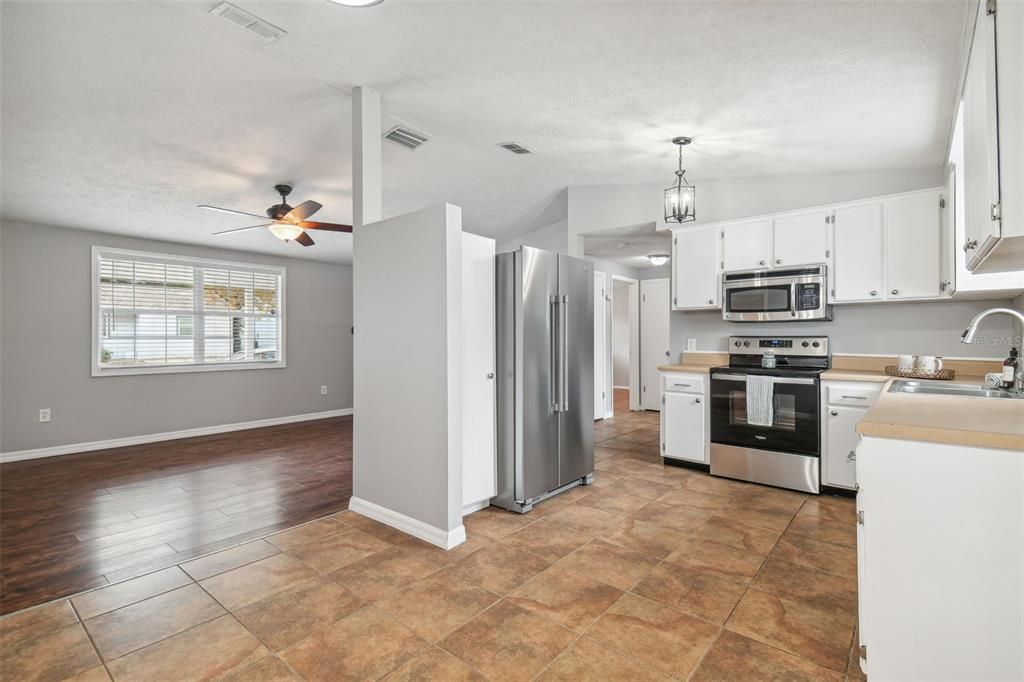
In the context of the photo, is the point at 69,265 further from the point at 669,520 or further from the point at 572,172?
the point at 669,520

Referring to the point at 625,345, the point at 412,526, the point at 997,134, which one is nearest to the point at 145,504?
the point at 412,526

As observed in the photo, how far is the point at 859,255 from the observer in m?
3.57

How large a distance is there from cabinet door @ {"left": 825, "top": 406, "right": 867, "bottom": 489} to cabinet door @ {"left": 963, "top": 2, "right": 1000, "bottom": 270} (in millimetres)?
1797

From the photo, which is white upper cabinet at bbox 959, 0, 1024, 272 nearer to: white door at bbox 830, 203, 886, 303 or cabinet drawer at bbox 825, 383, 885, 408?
cabinet drawer at bbox 825, 383, 885, 408

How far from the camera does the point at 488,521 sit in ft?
10.2

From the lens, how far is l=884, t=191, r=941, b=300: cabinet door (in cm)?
329

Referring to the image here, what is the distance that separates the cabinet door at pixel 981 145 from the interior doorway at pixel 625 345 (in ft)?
17.2

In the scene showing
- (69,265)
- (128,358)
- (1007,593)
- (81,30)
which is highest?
(81,30)

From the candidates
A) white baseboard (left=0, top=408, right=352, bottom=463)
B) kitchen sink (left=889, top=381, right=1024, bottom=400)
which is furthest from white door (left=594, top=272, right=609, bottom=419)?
white baseboard (left=0, top=408, right=352, bottom=463)

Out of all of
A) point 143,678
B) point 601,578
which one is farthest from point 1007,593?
point 143,678

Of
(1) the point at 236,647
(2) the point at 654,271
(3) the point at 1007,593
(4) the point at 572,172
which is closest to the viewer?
(3) the point at 1007,593

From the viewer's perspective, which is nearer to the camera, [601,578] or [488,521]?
[601,578]

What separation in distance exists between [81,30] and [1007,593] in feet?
13.3

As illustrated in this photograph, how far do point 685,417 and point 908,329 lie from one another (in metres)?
1.72
